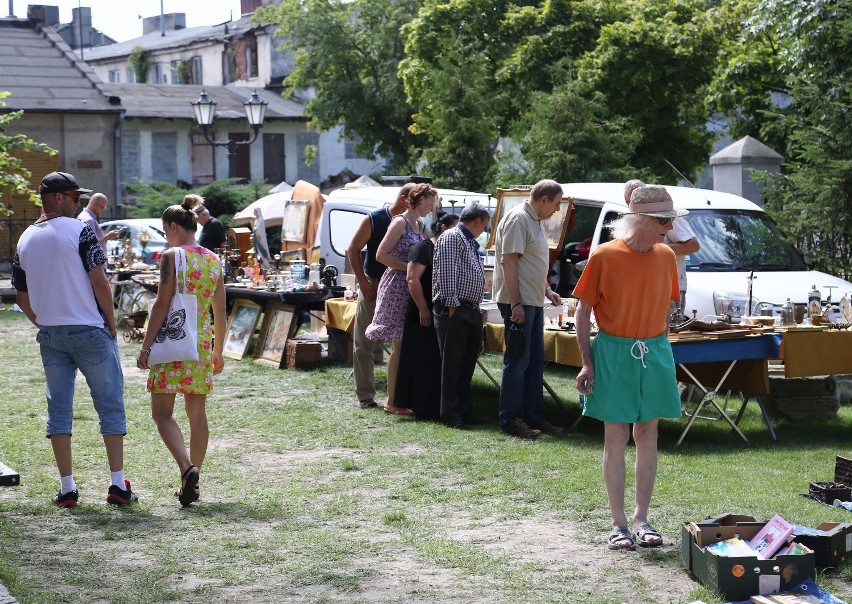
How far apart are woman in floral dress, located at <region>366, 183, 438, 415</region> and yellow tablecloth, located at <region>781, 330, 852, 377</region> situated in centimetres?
306

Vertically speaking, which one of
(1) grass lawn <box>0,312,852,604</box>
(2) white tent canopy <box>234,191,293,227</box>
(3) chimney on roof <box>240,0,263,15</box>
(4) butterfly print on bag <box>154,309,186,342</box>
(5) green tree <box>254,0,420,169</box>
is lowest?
(1) grass lawn <box>0,312,852,604</box>

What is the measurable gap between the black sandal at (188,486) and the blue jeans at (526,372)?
2.92m

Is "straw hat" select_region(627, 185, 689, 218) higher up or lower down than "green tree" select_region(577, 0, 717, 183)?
lower down

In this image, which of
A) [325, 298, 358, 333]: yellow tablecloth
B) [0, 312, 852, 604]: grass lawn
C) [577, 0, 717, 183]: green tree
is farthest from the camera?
[577, 0, 717, 183]: green tree

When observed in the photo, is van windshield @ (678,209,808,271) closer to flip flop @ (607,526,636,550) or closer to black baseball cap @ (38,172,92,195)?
flip flop @ (607,526,636,550)

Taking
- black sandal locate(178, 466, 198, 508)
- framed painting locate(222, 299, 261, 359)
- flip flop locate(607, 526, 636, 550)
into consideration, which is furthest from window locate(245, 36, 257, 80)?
flip flop locate(607, 526, 636, 550)

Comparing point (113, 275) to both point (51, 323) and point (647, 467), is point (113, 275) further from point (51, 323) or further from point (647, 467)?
point (647, 467)

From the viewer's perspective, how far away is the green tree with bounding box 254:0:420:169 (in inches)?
1464

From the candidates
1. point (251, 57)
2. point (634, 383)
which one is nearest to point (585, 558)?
point (634, 383)

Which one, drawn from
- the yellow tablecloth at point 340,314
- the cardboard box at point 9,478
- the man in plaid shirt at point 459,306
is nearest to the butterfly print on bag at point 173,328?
the cardboard box at point 9,478

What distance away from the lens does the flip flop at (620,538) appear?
6340 millimetres

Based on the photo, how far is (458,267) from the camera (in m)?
9.93

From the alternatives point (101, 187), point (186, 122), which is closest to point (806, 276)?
point (101, 187)

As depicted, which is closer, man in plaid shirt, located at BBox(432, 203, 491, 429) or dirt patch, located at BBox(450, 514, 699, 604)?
dirt patch, located at BBox(450, 514, 699, 604)
